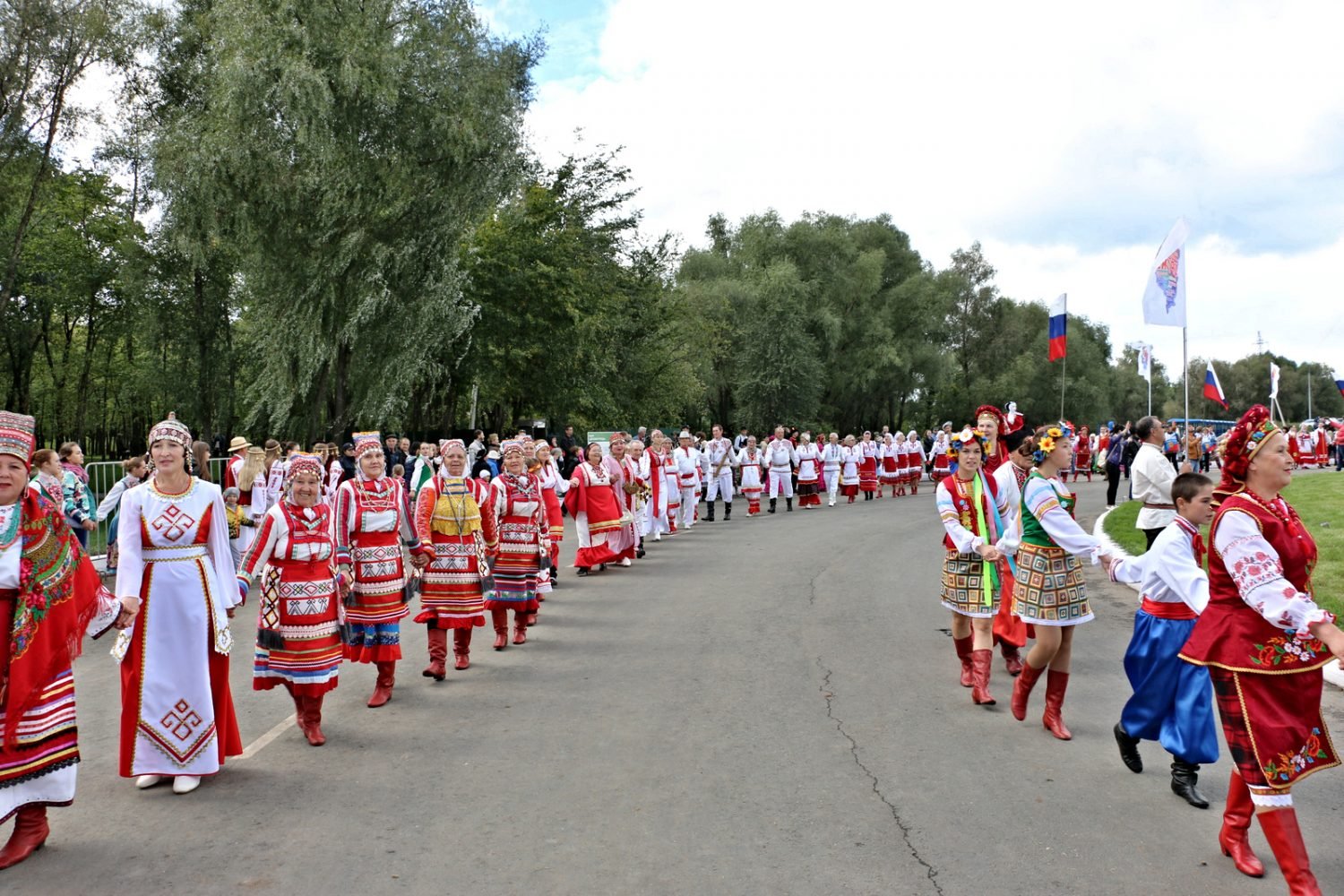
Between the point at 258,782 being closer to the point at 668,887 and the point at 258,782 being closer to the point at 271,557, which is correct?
the point at 271,557

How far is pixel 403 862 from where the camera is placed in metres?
4.41

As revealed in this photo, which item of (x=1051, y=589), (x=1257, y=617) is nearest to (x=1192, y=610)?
(x=1051, y=589)

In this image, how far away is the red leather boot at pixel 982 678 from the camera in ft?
22.7

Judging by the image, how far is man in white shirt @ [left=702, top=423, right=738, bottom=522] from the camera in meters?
23.0

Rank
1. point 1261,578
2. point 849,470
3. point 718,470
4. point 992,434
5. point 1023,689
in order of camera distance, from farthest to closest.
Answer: point 849,470 → point 718,470 → point 992,434 → point 1023,689 → point 1261,578

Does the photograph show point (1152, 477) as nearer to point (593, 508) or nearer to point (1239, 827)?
point (1239, 827)

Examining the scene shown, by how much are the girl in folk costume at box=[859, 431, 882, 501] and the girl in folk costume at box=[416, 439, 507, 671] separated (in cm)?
2114

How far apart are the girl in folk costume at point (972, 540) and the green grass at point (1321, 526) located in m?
4.26

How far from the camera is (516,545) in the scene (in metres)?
9.29

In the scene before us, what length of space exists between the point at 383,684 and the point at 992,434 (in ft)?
16.0

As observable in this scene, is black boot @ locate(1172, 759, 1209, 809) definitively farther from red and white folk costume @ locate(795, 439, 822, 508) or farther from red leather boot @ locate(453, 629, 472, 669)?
red and white folk costume @ locate(795, 439, 822, 508)

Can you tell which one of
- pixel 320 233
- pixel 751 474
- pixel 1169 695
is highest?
pixel 320 233

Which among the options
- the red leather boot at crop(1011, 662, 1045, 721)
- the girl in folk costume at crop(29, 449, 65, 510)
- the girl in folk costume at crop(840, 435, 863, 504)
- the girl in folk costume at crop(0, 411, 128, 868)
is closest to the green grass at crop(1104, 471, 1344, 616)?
the red leather boot at crop(1011, 662, 1045, 721)

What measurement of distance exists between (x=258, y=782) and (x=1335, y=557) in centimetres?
1206
